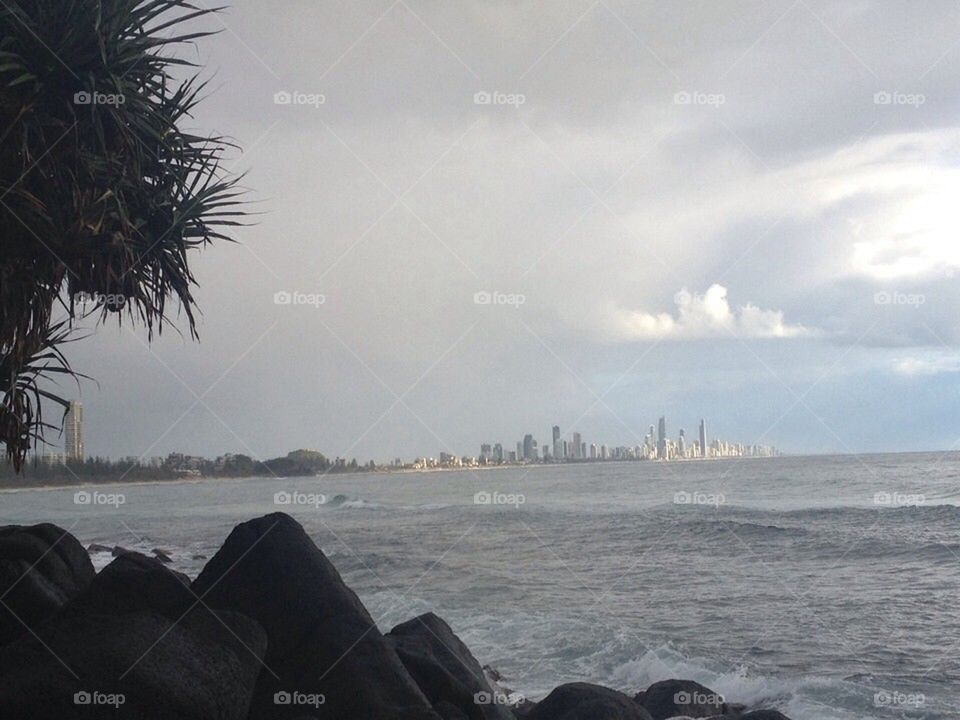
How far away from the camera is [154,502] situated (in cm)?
6612

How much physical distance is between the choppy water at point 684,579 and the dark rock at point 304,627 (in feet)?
22.2

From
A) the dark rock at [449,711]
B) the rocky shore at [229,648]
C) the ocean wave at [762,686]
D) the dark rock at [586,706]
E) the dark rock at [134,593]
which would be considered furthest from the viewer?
the ocean wave at [762,686]

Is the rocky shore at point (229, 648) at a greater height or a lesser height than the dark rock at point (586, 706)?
greater

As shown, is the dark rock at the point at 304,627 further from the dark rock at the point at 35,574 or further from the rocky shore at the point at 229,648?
the dark rock at the point at 35,574

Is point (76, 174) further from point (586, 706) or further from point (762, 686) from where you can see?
point (762, 686)

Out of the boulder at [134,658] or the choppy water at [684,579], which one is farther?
the choppy water at [684,579]

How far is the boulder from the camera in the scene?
18.9 ft

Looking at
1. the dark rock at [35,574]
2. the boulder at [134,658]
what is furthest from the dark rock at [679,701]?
the dark rock at [35,574]

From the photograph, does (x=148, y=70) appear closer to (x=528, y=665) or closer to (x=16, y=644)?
(x=16, y=644)

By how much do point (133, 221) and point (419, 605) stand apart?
42.9 feet

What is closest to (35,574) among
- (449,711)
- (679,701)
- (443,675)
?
Result: (443,675)

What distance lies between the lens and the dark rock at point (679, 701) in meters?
9.74

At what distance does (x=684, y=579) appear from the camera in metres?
27.3

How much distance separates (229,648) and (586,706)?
3.00 metres
